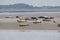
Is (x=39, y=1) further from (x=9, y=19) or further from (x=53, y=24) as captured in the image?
(x=9, y=19)

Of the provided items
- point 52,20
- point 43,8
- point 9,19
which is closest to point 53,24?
point 52,20

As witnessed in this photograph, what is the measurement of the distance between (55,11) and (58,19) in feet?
0.34
